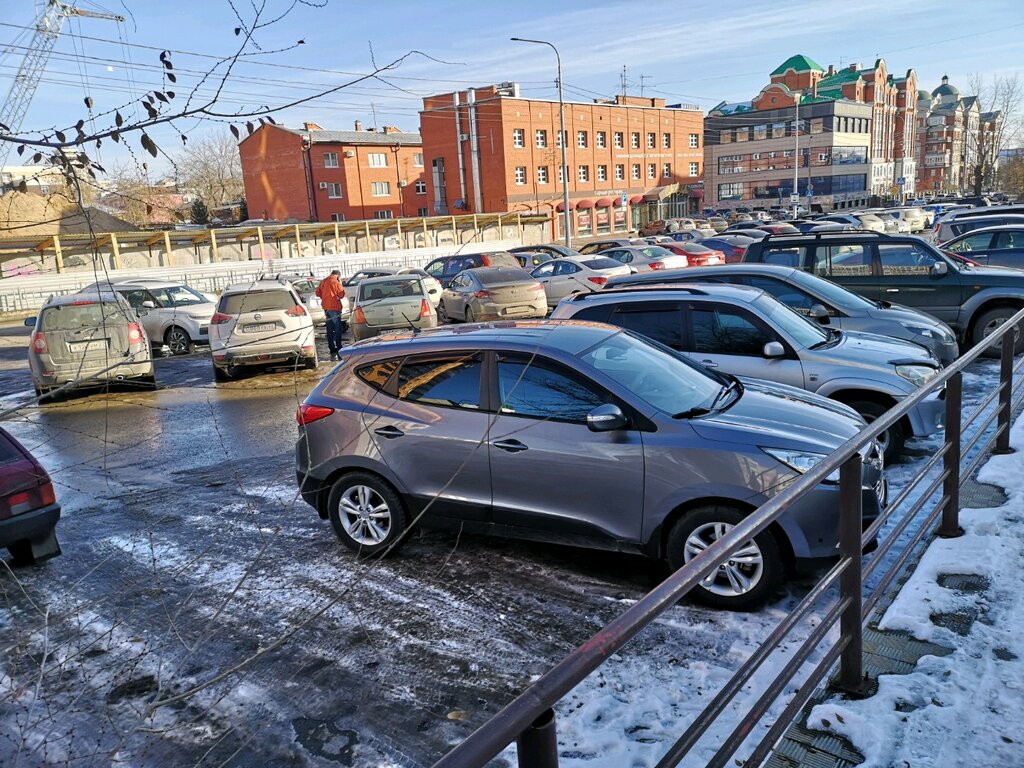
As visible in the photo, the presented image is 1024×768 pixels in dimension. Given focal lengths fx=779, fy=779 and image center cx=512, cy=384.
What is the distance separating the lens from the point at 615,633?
5.44 ft

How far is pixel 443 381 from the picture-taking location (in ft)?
18.5

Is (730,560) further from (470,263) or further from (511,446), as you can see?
(470,263)

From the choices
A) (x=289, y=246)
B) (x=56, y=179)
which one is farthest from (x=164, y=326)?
(x=289, y=246)

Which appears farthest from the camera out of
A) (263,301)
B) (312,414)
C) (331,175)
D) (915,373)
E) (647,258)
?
(331,175)

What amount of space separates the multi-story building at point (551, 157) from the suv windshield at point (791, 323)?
48.6 metres

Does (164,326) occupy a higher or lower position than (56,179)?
lower

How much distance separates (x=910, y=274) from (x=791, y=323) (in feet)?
18.7

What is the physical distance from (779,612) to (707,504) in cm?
73

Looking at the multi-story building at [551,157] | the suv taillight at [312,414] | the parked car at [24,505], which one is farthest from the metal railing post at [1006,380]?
the multi-story building at [551,157]

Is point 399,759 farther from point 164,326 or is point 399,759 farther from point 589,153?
point 589,153

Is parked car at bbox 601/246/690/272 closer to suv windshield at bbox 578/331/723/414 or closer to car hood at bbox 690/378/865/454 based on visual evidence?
suv windshield at bbox 578/331/723/414

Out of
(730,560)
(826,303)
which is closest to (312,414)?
(730,560)

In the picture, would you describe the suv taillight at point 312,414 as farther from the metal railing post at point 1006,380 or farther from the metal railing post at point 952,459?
the metal railing post at point 1006,380

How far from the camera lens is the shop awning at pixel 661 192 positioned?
73062 millimetres
